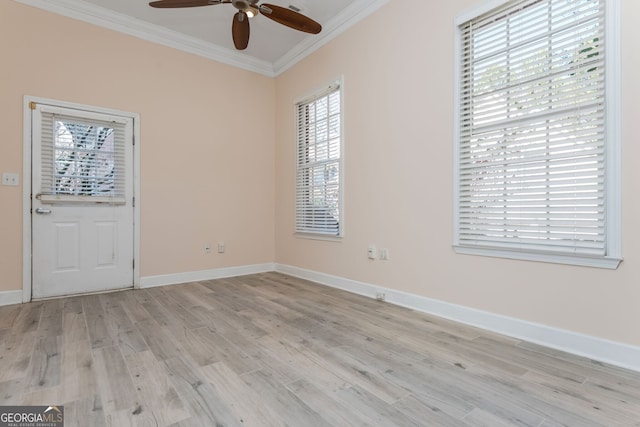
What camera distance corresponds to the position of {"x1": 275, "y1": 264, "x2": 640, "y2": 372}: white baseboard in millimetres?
1830

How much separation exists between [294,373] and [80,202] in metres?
3.18

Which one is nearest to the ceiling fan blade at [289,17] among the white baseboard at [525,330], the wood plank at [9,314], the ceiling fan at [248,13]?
the ceiling fan at [248,13]

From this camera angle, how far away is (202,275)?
4246 millimetres

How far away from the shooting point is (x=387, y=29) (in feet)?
10.4

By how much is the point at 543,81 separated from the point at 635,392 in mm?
1861

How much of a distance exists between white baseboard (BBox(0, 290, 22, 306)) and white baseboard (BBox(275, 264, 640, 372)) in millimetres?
3427

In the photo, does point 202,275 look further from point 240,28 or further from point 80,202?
point 240,28

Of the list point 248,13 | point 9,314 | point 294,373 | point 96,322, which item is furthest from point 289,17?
point 9,314

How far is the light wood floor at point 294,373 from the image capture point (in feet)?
4.58

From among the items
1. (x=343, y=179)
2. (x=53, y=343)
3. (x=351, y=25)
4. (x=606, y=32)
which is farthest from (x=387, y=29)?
(x=53, y=343)

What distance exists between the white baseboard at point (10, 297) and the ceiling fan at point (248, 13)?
9.94 ft

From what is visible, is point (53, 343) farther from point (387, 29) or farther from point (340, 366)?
point (387, 29)

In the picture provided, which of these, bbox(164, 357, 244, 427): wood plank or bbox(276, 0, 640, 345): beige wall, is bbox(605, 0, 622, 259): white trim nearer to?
bbox(276, 0, 640, 345): beige wall

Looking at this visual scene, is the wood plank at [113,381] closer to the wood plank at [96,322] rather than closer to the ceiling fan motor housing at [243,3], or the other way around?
the wood plank at [96,322]
